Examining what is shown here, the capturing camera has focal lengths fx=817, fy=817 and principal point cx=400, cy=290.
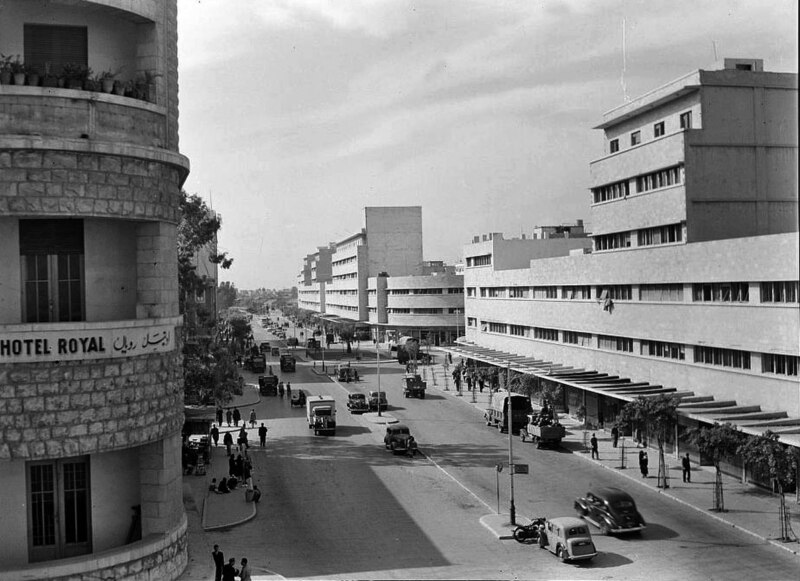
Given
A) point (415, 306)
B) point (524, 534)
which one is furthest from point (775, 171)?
point (415, 306)

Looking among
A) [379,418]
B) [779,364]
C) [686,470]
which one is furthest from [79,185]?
[379,418]

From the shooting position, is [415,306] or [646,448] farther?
[415,306]

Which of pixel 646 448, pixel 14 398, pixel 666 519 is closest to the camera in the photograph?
pixel 14 398

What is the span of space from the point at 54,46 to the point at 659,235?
115ft

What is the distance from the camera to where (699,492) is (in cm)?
3503

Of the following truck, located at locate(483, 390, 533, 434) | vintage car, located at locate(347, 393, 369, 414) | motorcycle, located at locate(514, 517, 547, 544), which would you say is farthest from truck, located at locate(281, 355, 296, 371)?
motorcycle, located at locate(514, 517, 547, 544)

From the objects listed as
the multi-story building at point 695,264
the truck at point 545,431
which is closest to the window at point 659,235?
the multi-story building at point 695,264

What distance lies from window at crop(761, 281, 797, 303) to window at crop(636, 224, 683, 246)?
374 inches

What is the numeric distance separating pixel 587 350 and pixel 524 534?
91.5ft

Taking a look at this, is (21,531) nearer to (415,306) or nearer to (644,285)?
(644,285)

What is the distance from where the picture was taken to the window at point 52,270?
21891 mm

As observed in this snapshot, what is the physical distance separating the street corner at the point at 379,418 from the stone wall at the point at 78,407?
34078 mm

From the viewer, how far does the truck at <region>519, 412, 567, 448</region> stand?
1782 inches

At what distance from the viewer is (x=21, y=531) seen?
21.6 metres
